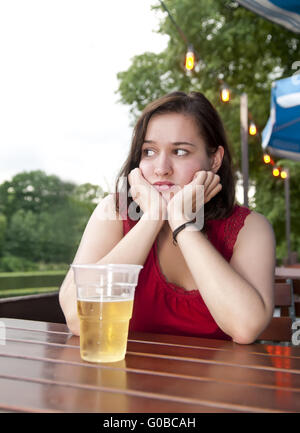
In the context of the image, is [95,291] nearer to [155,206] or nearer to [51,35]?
[155,206]

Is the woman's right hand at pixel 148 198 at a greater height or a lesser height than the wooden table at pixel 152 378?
greater

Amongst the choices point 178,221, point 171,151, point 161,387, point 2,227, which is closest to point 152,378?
point 161,387

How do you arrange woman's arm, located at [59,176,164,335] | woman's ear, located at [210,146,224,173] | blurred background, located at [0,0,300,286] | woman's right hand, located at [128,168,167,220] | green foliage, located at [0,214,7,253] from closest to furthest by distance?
1. woman's arm, located at [59,176,164,335]
2. woman's right hand, located at [128,168,167,220]
3. woman's ear, located at [210,146,224,173]
4. blurred background, located at [0,0,300,286]
5. green foliage, located at [0,214,7,253]

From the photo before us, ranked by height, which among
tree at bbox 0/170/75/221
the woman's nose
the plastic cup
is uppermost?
the woman's nose

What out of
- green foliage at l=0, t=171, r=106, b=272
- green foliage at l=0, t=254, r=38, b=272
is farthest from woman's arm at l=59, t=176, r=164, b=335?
green foliage at l=0, t=254, r=38, b=272

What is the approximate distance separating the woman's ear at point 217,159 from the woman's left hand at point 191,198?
0.27 meters

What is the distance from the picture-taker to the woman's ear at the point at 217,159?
193 centimetres

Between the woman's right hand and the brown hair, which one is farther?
the brown hair

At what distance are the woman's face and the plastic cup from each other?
73cm

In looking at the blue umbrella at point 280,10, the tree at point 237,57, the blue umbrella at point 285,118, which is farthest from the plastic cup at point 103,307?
the tree at point 237,57

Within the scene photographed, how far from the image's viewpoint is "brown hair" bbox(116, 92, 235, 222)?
1.82 metres

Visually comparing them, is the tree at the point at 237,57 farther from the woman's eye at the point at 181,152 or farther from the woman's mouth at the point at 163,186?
the woman's mouth at the point at 163,186

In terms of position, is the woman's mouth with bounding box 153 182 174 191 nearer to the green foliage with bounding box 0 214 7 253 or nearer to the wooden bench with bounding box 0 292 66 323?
the wooden bench with bounding box 0 292 66 323

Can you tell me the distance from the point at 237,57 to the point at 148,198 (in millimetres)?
11340
